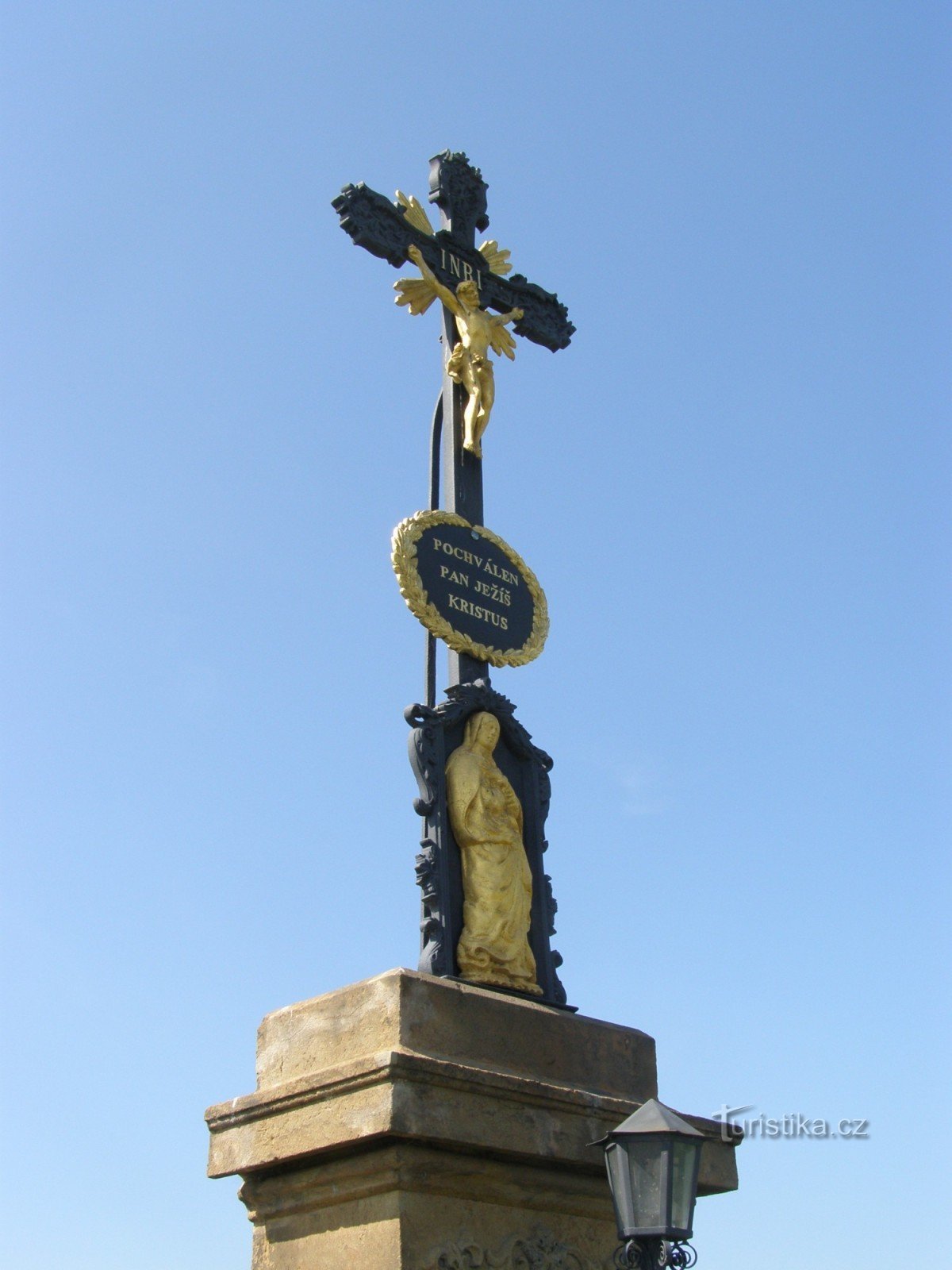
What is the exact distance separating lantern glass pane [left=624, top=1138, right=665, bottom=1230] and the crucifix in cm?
139

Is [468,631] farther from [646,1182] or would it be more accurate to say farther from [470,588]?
[646,1182]

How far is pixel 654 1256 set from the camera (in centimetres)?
573

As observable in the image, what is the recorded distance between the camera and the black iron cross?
8.58m

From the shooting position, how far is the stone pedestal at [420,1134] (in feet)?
19.7

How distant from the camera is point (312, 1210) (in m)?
6.40

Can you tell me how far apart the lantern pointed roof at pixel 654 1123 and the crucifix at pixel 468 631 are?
126cm

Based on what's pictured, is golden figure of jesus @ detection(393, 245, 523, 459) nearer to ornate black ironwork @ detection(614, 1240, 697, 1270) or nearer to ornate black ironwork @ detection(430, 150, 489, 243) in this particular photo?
ornate black ironwork @ detection(430, 150, 489, 243)

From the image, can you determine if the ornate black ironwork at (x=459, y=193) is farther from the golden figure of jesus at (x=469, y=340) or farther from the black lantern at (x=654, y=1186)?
the black lantern at (x=654, y=1186)

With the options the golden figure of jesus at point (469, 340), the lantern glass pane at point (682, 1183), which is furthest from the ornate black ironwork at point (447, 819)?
the golden figure of jesus at point (469, 340)

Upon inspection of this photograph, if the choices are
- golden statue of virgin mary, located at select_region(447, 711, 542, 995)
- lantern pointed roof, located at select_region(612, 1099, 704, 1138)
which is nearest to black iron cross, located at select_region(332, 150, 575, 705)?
golden statue of virgin mary, located at select_region(447, 711, 542, 995)

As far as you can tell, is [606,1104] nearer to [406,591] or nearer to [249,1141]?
[249,1141]

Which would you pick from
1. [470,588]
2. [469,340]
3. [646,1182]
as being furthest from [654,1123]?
[469,340]

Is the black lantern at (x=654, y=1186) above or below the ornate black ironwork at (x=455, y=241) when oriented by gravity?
below

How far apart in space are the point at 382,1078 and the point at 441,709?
221 cm
